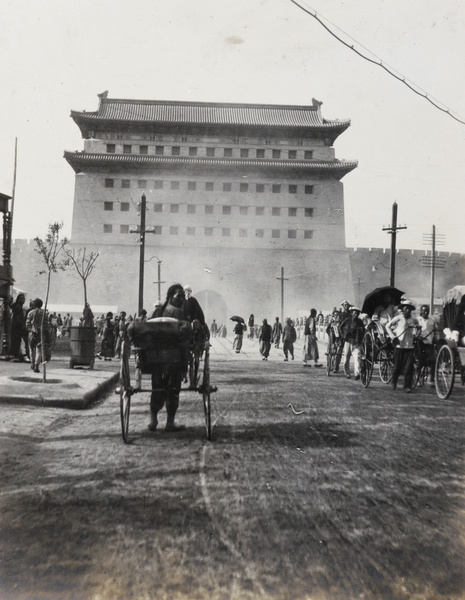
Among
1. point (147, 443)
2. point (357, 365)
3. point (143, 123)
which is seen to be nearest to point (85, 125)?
point (143, 123)

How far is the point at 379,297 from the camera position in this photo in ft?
40.6

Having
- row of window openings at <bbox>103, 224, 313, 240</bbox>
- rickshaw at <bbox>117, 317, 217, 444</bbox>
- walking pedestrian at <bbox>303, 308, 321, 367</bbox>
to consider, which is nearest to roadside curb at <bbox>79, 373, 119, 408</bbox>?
rickshaw at <bbox>117, 317, 217, 444</bbox>

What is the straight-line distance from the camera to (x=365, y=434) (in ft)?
17.5

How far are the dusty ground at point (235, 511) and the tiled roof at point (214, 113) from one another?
43.9 m

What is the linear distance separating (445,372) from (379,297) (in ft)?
14.6

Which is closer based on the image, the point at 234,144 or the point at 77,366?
the point at 77,366

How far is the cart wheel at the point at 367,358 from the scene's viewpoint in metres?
9.52

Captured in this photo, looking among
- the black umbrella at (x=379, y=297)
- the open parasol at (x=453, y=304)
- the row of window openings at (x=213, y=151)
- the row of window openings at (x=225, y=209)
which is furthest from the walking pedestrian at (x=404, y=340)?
the row of window openings at (x=213, y=151)

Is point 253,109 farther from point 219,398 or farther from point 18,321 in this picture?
point 219,398

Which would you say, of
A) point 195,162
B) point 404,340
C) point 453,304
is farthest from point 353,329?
point 195,162

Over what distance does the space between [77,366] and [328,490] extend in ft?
29.9

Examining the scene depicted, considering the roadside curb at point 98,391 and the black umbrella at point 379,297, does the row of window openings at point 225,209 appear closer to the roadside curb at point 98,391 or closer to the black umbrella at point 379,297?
the black umbrella at point 379,297

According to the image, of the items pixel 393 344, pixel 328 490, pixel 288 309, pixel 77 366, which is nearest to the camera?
pixel 328 490

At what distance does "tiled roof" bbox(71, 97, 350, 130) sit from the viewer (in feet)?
154
